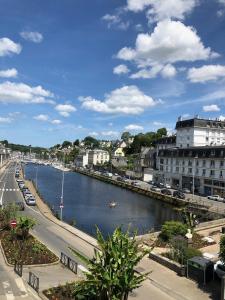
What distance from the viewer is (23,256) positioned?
92.9 feet

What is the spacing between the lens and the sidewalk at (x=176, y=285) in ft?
72.7

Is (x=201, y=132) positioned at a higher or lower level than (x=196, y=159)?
higher

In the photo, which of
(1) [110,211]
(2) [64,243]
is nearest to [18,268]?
(2) [64,243]

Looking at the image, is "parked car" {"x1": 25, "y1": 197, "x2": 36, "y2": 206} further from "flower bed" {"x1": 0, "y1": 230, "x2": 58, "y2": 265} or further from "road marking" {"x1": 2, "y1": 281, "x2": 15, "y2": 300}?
"road marking" {"x1": 2, "y1": 281, "x2": 15, "y2": 300}

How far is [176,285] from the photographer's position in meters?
23.7

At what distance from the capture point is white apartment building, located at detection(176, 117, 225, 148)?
105062mm

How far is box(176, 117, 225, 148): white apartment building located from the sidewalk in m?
81.1

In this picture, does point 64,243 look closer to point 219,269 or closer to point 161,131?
point 219,269

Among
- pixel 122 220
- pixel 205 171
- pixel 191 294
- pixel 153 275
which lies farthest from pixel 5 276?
pixel 205 171

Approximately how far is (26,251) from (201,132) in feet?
272

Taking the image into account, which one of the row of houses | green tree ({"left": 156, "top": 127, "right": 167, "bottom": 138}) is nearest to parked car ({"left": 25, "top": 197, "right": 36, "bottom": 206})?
the row of houses

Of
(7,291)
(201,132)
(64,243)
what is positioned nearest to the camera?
(7,291)

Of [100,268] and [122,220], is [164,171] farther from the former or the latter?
[100,268]

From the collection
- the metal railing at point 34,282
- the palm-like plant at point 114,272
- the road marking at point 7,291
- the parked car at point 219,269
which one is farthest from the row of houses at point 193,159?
the palm-like plant at point 114,272
